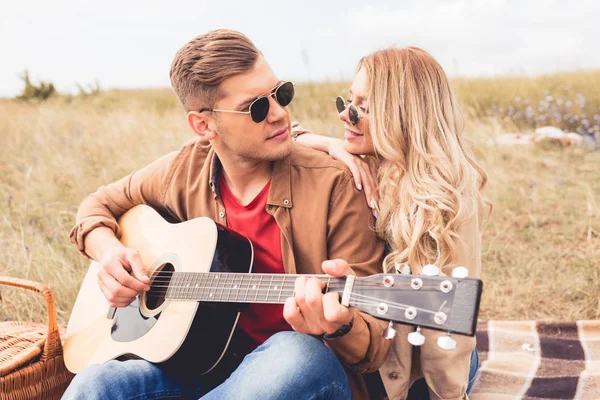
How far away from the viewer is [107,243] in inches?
114

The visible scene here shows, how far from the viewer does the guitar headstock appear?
159 centimetres

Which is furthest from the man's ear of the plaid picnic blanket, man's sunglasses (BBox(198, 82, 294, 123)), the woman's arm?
the plaid picnic blanket

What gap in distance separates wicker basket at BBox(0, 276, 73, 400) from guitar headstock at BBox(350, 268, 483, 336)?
1.56m

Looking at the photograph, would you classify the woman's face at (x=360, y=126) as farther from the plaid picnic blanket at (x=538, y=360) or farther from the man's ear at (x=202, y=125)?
the plaid picnic blanket at (x=538, y=360)

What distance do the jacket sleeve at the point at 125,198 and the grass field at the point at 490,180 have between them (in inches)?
41.5

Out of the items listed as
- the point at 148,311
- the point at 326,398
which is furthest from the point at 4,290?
the point at 326,398

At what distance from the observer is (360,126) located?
260 cm

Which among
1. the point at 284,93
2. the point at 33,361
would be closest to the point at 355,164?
the point at 284,93

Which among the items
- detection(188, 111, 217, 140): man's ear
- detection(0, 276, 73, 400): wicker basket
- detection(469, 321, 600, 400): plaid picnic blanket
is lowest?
detection(469, 321, 600, 400): plaid picnic blanket

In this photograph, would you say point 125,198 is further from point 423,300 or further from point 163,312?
point 423,300

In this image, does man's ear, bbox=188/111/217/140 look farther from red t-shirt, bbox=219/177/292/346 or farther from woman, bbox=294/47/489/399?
woman, bbox=294/47/489/399

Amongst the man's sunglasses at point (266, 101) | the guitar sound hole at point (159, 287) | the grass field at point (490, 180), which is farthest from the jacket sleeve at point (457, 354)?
the grass field at point (490, 180)

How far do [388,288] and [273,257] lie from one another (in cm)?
87

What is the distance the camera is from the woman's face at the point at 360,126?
2586 millimetres
